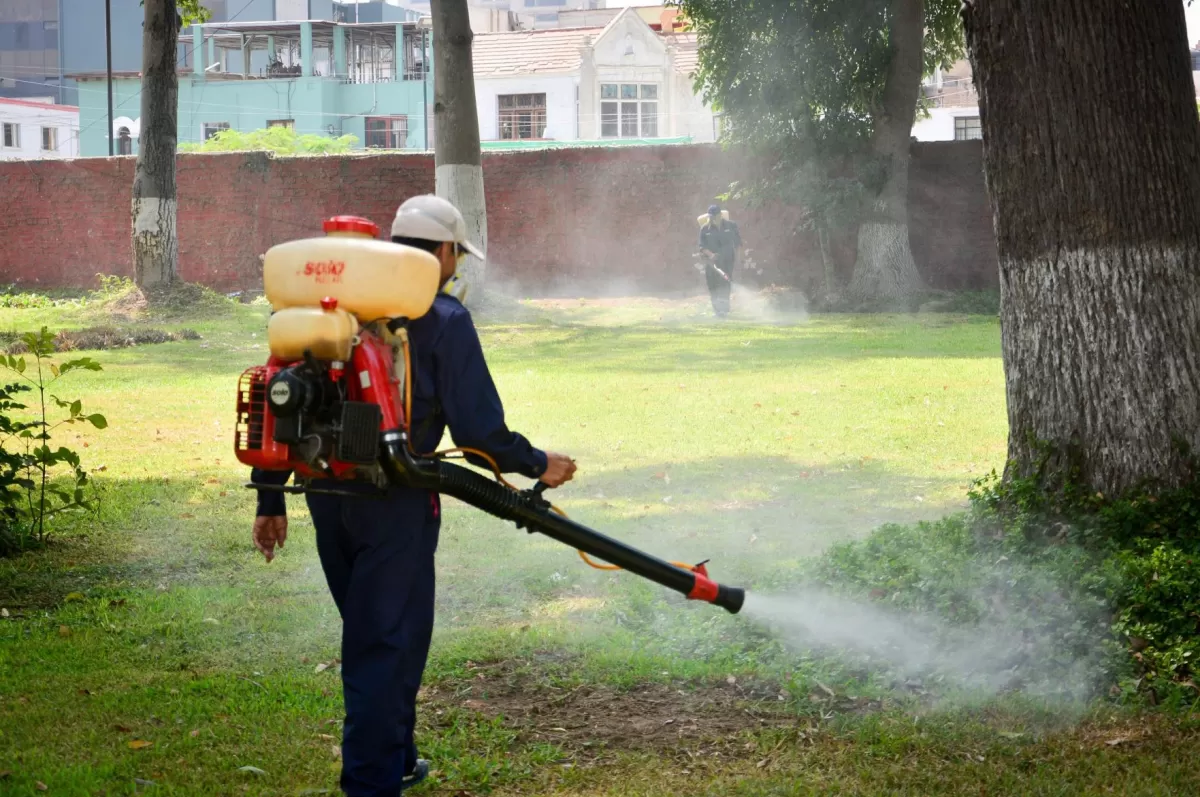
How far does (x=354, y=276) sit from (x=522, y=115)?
156 ft

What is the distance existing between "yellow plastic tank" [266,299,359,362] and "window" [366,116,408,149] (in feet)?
Answer: 165

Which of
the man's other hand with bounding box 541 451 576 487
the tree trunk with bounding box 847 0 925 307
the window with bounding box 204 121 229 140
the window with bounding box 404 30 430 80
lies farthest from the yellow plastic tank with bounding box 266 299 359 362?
the window with bounding box 204 121 229 140

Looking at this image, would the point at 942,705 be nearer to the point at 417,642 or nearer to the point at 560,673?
the point at 560,673

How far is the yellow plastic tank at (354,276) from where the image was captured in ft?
11.5

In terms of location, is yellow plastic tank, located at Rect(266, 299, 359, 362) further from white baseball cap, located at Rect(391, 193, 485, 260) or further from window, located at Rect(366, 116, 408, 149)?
window, located at Rect(366, 116, 408, 149)

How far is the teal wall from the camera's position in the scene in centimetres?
5156

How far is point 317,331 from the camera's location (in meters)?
3.44

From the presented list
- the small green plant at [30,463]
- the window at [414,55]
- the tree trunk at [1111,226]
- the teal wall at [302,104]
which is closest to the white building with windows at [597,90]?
the teal wall at [302,104]

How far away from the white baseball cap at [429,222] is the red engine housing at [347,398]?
42cm

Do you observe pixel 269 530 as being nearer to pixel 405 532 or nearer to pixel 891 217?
pixel 405 532

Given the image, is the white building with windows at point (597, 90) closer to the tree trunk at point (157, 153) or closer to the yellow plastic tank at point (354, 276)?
the tree trunk at point (157, 153)

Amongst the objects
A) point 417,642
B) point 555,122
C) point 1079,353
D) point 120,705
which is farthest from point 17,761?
point 555,122

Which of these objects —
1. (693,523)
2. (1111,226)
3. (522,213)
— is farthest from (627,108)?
(1111,226)

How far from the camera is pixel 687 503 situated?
850 cm
